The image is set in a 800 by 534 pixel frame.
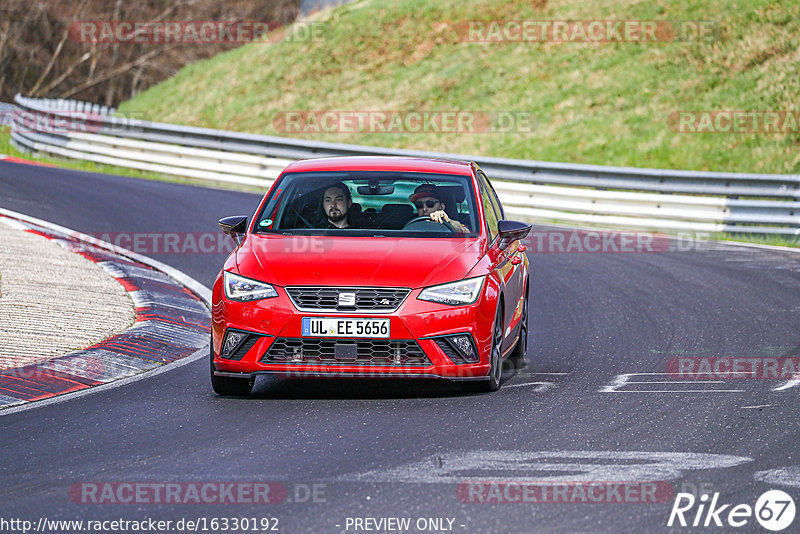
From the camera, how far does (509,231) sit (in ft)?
30.0

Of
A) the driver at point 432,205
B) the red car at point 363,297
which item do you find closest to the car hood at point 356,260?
the red car at point 363,297

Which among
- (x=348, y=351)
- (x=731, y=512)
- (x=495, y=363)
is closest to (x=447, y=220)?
(x=495, y=363)

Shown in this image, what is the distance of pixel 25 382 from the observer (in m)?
8.66

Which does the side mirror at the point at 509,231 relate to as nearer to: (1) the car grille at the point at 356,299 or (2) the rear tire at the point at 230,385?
(1) the car grille at the point at 356,299

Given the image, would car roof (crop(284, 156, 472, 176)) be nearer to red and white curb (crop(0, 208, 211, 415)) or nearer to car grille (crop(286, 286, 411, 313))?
car grille (crop(286, 286, 411, 313))

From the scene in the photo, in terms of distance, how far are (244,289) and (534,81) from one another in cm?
2908

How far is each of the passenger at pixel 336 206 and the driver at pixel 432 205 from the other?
497 millimetres

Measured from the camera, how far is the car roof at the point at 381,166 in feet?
31.3

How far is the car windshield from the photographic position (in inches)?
356

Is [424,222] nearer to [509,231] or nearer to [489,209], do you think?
[509,231]

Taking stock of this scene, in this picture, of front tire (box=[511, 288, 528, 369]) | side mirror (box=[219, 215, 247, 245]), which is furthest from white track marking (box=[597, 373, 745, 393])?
side mirror (box=[219, 215, 247, 245])

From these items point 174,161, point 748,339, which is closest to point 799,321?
point 748,339

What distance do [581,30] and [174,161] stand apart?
16.5m

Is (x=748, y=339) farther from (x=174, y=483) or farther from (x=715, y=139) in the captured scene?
(x=715, y=139)
